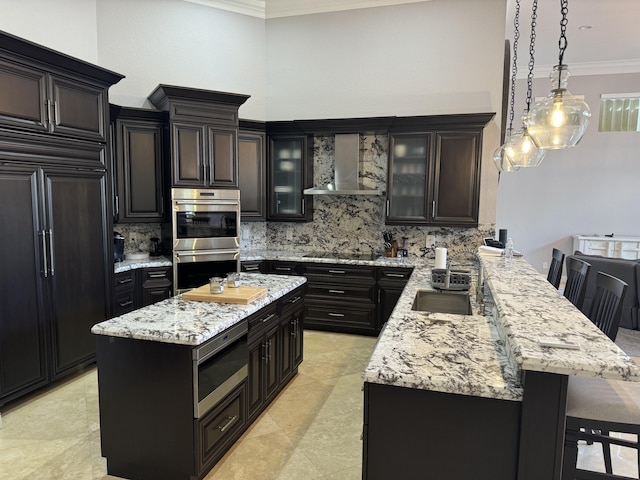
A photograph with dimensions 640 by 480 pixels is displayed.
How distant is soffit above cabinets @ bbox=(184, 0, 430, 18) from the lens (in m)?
5.21

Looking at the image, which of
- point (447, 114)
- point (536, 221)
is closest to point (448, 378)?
point (447, 114)

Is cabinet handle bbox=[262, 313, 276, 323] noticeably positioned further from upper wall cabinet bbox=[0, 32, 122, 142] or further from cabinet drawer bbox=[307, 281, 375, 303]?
upper wall cabinet bbox=[0, 32, 122, 142]

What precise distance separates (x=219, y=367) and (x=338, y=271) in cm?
270

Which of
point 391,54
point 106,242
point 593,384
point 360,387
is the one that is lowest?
point 360,387

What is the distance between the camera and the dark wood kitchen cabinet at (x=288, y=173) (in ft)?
17.4

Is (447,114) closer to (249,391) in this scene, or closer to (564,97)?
(564,97)

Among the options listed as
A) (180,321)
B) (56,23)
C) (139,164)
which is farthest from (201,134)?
(180,321)

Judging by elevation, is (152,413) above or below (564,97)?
below

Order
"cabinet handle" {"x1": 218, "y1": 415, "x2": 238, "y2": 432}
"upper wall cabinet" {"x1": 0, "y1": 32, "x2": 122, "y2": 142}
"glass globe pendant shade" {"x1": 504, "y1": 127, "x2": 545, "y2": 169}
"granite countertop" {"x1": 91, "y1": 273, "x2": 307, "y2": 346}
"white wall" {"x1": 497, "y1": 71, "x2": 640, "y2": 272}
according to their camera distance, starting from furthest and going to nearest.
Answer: "white wall" {"x1": 497, "y1": 71, "x2": 640, "y2": 272}, "glass globe pendant shade" {"x1": 504, "y1": 127, "x2": 545, "y2": 169}, "upper wall cabinet" {"x1": 0, "y1": 32, "x2": 122, "y2": 142}, "cabinet handle" {"x1": 218, "y1": 415, "x2": 238, "y2": 432}, "granite countertop" {"x1": 91, "y1": 273, "x2": 307, "y2": 346}

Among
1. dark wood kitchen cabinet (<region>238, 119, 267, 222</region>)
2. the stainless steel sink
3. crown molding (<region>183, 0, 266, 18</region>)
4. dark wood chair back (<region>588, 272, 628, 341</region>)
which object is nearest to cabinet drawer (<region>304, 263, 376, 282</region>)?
dark wood kitchen cabinet (<region>238, 119, 267, 222</region>)

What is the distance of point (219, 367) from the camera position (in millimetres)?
2355

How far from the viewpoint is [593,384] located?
1817 mm

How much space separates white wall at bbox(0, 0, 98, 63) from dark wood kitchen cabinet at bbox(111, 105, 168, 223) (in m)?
0.85

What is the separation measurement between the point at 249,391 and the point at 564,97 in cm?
254
